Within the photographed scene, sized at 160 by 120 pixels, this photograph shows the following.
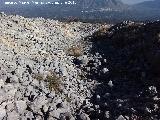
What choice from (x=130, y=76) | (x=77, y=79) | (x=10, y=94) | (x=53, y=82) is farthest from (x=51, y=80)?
(x=130, y=76)

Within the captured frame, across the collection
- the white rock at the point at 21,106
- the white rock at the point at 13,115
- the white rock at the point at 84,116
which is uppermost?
the white rock at the point at 21,106

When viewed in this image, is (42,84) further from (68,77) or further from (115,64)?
(115,64)

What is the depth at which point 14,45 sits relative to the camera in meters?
26.5

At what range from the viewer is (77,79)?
24547mm

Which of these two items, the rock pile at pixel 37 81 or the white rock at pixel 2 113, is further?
the rock pile at pixel 37 81

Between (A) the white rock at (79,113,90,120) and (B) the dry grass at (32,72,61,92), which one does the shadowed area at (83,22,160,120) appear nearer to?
(A) the white rock at (79,113,90,120)

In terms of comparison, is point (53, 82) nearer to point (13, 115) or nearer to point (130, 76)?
point (13, 115)

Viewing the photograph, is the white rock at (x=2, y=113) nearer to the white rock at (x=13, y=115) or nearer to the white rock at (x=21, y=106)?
the white rock at (x=13, y=115)

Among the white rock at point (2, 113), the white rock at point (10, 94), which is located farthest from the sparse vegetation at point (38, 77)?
the white rock at point (2, 113)

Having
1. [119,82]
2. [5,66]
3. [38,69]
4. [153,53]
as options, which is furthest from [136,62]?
[5,66]

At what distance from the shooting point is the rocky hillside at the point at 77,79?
18.9 meters

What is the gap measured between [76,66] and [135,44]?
607 centimetres

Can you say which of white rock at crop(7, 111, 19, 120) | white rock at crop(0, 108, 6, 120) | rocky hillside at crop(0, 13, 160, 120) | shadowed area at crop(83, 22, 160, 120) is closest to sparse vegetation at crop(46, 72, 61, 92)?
rocky hillside at crop(0, 13, 160, 120)

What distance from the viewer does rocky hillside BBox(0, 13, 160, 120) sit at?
1894cm
